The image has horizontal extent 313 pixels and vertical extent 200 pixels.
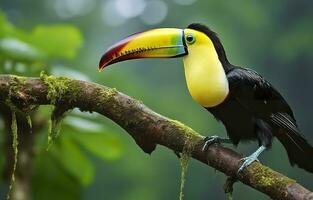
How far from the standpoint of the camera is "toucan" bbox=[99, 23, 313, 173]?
4.10 feet

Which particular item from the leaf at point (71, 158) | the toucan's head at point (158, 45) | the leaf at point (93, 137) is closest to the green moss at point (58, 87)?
the toucan's head at point (158, 45)

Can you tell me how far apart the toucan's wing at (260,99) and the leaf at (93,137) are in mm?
912

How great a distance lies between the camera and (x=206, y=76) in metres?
1.23

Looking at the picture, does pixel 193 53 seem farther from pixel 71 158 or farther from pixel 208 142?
pixel 71 158

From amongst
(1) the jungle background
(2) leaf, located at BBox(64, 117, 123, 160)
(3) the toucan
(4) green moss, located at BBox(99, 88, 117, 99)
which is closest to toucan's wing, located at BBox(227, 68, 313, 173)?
(3) the toucan

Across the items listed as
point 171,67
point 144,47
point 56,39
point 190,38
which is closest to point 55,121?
point 144,47

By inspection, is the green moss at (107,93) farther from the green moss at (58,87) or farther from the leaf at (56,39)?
the leaf at (56,39)

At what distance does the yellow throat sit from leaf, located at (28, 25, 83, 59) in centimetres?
107

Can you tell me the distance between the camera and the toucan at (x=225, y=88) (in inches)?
49.3

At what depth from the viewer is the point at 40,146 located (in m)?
2.41

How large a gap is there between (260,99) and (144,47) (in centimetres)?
32

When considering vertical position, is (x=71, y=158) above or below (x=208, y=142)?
below

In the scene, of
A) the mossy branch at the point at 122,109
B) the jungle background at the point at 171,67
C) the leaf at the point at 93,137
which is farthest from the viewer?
the jungle background at the point at 171,67

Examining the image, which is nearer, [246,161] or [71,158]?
[246,161]
